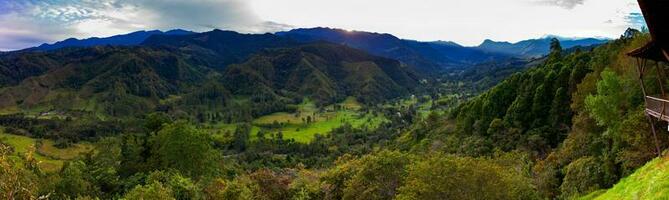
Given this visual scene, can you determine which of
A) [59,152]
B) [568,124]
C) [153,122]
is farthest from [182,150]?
[59,152]

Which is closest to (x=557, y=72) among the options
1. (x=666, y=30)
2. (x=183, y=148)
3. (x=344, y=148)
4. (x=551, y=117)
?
(x=551, y=117)

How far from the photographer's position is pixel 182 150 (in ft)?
243

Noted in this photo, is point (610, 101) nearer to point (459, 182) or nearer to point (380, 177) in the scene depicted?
point (459, 182)

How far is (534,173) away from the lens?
5812 centimetres

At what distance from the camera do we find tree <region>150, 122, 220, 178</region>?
72.9 meters

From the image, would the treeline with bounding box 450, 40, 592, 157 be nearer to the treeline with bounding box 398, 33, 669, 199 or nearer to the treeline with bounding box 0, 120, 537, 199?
the treeline with bounding box 398, 33, 669, 199

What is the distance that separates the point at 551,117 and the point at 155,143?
210 feet

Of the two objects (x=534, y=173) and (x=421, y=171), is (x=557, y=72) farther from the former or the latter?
(x=421, y=171)

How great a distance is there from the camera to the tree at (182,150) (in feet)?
239

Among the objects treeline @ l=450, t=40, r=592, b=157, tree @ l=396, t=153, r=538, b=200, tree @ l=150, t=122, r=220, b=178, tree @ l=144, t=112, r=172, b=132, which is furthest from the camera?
treeline @ l=450, t=40, r=592, b=157

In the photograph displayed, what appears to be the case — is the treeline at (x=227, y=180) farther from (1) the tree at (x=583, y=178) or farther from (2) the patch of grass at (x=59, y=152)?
(2) the patch of grass at (x=59, y=152)

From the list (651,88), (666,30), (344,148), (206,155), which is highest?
(666,30)

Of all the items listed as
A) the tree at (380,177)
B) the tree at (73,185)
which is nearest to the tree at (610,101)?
the tree at (380,177)

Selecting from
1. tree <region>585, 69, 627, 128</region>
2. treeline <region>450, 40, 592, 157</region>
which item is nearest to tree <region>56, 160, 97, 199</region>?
treeline <region>450, 40, 592, 157</region>
